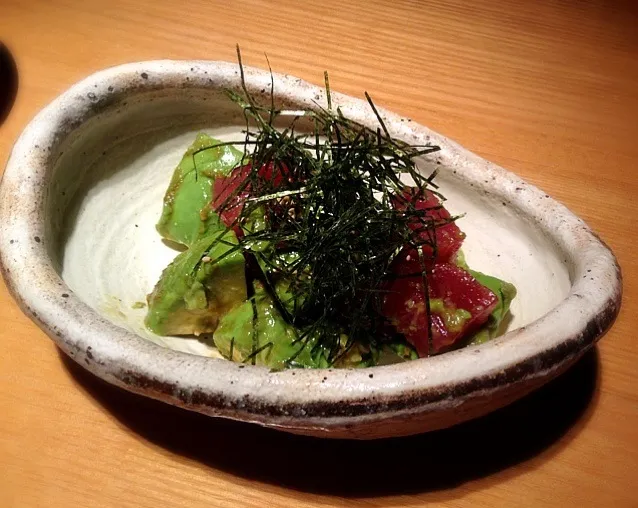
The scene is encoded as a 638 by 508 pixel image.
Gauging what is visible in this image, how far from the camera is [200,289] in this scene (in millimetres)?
1320

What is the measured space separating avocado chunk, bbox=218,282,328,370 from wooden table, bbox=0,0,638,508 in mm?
199

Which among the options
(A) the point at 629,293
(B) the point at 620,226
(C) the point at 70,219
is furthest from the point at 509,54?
(C) the point at 70,219

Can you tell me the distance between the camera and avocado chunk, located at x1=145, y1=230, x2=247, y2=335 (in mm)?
1313

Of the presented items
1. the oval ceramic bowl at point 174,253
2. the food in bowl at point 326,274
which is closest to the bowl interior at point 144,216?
the oval ceramic bowl at point 174,253

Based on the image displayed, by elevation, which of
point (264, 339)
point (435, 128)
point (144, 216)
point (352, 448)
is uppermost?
point (144, 216)

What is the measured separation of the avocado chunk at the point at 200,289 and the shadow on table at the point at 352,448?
0.19 meters

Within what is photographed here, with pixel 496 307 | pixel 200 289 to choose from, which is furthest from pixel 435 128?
pixel 200 289

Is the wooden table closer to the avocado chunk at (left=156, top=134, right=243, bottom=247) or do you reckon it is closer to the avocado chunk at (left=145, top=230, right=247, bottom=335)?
the avocado chunk at (left=145, top=230, right=247, bottom=335)

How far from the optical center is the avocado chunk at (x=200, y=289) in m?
1.31

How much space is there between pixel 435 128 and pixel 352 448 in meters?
1.13

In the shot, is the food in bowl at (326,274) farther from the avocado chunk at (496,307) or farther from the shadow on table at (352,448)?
the shadow on table at (352,448)

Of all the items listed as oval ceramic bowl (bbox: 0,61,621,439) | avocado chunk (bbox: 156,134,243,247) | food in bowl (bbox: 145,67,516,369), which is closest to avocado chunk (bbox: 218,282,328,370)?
food in bowl (bbox: 145,67,516,369)

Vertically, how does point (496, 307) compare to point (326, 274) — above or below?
below

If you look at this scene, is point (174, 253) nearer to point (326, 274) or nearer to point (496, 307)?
point (326, 274)
